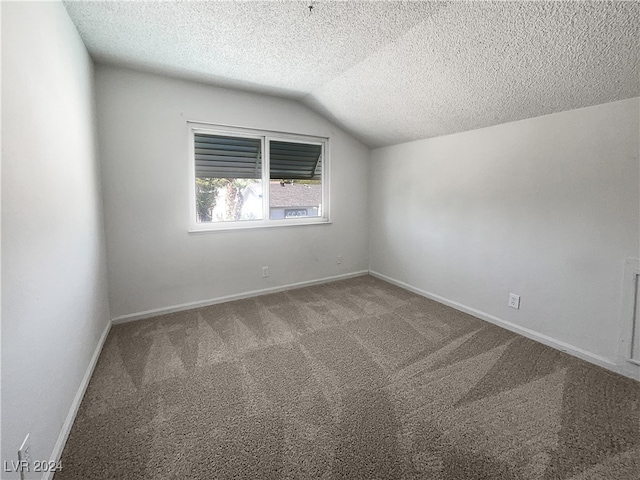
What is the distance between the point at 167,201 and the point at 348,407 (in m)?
2.49

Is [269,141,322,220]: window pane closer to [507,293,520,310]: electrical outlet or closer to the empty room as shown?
the empty room

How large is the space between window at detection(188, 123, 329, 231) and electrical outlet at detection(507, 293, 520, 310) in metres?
2.26

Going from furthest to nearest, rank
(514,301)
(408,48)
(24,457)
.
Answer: (514,301) → (408,48) → (24,457)

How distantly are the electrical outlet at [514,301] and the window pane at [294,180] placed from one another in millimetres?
2376

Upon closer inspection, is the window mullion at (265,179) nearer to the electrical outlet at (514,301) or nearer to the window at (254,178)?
the window at (254,178)

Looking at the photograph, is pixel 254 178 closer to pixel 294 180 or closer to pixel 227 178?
pixel 227 178

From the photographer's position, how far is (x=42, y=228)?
4.37ft

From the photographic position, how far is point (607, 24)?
152 cm

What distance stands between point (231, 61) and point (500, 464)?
10.4ft

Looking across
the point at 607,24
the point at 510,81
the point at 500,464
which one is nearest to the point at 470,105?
the point at 510,81

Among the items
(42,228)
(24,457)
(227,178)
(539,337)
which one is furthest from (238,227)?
(539,337)

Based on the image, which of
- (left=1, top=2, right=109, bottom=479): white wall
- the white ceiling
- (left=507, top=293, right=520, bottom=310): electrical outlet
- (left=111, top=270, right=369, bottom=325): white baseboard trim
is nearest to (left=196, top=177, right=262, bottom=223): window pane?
(left=111, top=270, right=369, bottom=325): white baseboard trim

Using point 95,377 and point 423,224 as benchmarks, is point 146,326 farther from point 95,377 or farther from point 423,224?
point 423,224

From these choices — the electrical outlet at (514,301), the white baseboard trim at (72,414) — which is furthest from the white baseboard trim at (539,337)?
the white baseboard trim at (72,414)
